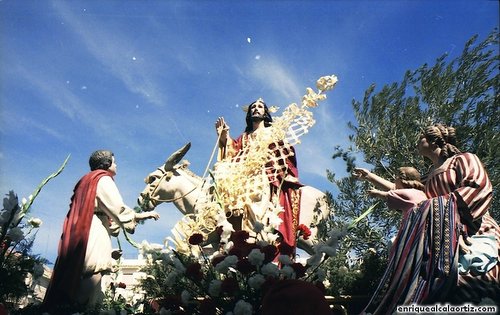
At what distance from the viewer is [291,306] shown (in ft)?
9.41

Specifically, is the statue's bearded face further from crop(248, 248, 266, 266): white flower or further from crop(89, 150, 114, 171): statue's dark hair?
crop(248, 248, 266, 266): white flower

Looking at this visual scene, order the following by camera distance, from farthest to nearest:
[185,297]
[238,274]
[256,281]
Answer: [238,274], [185,297], [256,281]

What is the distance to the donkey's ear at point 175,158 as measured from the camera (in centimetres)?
938

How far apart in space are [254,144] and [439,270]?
4583mm

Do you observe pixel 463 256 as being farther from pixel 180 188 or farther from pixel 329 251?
pixel 180 188

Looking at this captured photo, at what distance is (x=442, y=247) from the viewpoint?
4523 mm

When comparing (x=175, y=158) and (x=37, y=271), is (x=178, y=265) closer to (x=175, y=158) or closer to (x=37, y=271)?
(x=37, y=271)

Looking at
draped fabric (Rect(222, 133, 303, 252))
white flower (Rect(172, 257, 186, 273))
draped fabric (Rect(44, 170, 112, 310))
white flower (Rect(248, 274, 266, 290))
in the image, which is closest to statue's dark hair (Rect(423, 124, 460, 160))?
white flower (Rect(248, 274, 266, 290))

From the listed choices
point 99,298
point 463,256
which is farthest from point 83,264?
point 463,256

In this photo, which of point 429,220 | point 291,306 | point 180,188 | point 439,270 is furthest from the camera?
point 180,188

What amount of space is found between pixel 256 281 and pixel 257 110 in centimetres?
571

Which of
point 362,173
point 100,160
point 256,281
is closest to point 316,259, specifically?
point 256,281

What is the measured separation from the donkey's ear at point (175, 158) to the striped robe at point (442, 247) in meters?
5.21

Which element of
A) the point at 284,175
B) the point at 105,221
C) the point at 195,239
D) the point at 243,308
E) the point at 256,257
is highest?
the point at 284,175
